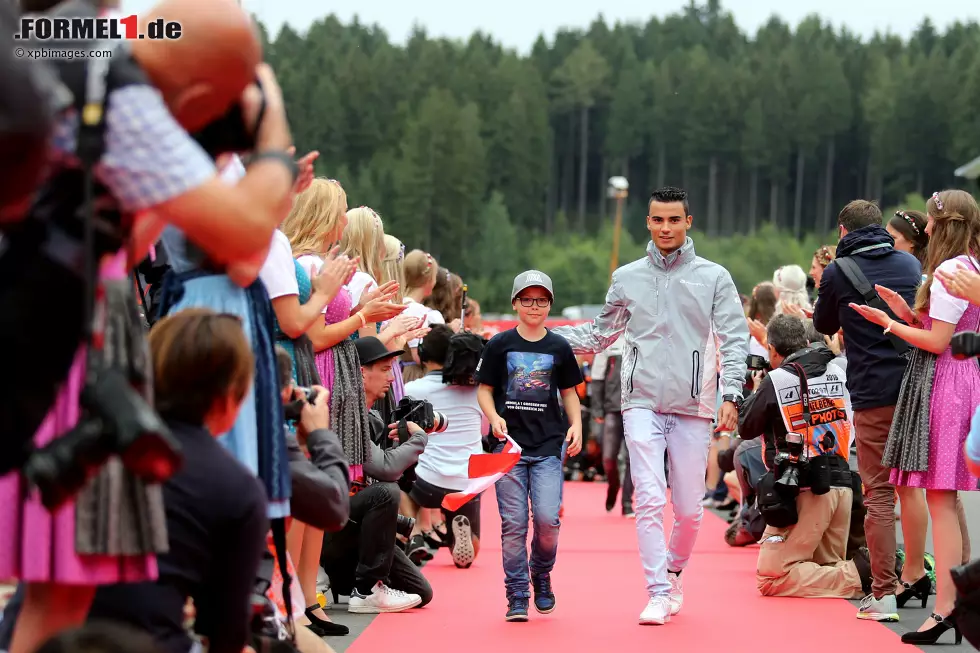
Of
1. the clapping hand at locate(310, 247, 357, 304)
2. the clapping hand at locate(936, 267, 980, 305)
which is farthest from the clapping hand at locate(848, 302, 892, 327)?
the clapping hand at locate(310, 247, 357, 304)

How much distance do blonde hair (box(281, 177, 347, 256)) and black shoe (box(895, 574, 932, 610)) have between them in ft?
11.9

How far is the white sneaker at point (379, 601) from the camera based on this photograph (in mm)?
8047

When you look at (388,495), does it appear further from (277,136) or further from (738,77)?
(738,77)

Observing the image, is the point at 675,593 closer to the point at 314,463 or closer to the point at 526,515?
the point at 526,515

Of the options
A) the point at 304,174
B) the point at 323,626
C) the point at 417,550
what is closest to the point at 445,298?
the point at 417,550

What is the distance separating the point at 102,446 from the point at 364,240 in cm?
537

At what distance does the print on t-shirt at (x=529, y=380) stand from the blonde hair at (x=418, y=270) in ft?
→ 8.43

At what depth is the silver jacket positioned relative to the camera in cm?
801

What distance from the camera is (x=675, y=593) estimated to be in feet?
26.6

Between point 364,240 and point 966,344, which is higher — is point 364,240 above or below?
below

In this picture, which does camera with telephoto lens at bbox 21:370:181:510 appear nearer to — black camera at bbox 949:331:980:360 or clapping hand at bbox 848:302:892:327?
black camera at bbox 949:331:980:360

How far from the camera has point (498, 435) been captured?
7.90 m

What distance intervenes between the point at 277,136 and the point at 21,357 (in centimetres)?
72

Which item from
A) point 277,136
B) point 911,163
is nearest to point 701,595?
point 277,136
